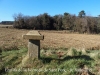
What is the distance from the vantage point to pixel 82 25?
50.7 meters

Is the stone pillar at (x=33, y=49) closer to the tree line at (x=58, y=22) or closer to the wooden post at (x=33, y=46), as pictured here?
the wooden post at (x=33, y=46)

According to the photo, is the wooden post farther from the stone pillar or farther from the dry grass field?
the dry grass field

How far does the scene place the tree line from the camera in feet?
167

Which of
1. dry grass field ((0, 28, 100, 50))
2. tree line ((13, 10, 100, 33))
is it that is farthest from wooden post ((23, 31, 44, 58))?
tree line ((13, 10, 100, 33))

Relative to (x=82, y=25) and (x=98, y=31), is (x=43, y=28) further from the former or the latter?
(x=98, y=31)

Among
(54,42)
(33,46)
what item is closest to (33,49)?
(33,46)

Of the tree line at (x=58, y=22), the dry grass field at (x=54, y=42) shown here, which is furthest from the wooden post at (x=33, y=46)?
the tree line at (x=58, y=22)

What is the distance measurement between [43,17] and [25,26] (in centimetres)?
661

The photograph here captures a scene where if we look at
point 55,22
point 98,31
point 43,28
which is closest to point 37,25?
point 43,28

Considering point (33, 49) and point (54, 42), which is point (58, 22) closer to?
point (54, 42)

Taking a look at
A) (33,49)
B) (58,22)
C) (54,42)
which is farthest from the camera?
(58,22)

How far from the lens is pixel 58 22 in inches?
2277

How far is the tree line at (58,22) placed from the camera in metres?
51.0

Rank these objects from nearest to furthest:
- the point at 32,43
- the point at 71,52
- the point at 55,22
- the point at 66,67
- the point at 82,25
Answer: the point at 66,67, the point at 32,43, the point at 71,52, the point at 82,25, the point at 55,22
